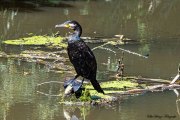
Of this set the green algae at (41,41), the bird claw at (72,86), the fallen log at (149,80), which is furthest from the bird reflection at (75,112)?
the green algae at (41,41)

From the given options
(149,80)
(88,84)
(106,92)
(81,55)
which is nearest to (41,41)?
(88,84)

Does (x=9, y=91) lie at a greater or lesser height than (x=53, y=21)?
lesser

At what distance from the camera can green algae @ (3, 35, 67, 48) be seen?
40.0ft

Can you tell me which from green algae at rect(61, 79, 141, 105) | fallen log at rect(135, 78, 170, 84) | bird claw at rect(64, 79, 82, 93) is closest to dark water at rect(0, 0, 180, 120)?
green algae at rect(61, 79, 141, 105)

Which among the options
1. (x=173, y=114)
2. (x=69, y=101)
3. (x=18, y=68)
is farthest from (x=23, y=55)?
(x=173, y=114)

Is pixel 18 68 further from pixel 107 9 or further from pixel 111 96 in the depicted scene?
pixel 107 9

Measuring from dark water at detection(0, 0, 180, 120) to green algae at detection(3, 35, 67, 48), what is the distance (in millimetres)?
573

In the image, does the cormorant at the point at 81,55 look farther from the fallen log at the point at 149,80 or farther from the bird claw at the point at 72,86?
the fallen log at the point at 149,80

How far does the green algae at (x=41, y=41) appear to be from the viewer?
12.2m

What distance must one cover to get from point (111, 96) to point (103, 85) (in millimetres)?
730

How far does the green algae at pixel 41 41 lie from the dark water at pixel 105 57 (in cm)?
57

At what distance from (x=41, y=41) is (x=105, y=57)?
1.79 metres

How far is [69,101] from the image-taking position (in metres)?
8.06

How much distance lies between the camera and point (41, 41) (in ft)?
40.7
